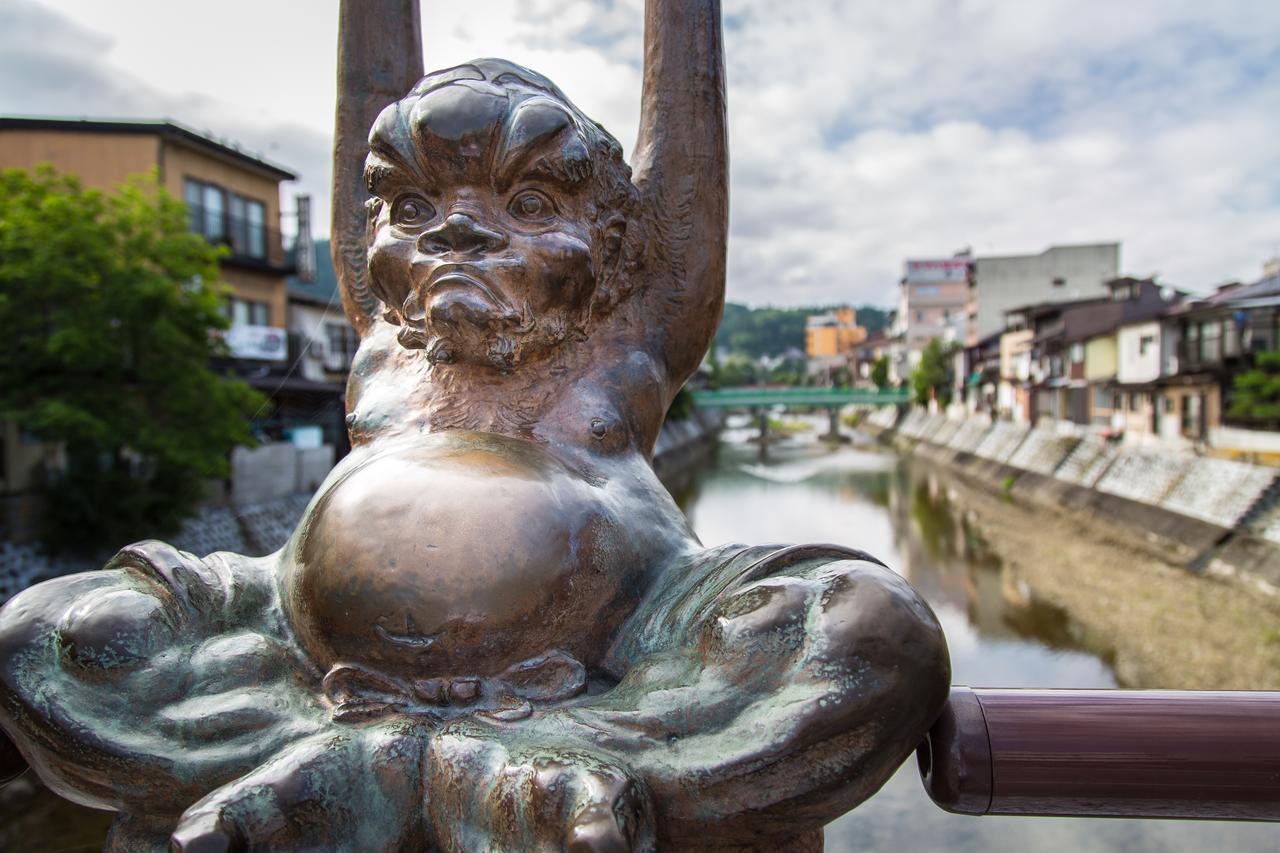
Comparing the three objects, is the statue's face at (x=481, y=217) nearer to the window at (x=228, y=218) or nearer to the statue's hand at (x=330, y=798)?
the statue's hand at (x=330, y=798)

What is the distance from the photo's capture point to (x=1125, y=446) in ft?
75.0

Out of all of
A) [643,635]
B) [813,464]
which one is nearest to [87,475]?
[643,635]

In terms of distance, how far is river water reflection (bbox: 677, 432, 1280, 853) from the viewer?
775cm

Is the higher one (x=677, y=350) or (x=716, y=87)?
(x=716, y=87)

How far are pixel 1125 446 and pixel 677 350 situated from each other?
24.2m

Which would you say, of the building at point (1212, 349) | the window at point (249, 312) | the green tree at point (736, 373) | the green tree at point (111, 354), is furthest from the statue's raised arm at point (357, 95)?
the green tree at point (736, 373)

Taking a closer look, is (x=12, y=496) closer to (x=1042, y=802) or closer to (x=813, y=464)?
(x=1042, y=802)

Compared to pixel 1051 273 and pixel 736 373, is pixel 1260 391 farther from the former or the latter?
pixel 736 373

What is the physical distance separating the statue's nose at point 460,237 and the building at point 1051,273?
4178cm

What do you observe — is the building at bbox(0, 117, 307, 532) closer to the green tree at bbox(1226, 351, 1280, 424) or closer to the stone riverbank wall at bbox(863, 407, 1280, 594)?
the stone riverbank wall at bbox(863, 407, 1280, 594)

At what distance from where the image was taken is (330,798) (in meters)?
1.29

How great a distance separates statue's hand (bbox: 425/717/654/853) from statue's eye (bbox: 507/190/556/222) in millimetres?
943

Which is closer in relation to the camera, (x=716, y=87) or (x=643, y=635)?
(x=643, y=635)

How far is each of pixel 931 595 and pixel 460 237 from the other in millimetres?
15891
